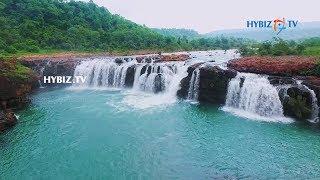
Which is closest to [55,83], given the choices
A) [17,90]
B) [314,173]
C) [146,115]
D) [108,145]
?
[17,90]

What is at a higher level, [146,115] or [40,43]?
[40,43]

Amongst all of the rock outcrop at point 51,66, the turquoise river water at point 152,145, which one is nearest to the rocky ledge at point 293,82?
the turquoise river water at point 152,145

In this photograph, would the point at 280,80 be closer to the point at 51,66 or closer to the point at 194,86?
the point at 194,86

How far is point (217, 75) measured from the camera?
23.3m

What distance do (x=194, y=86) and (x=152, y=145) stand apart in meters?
8.92

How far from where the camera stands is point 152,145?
16406 mm

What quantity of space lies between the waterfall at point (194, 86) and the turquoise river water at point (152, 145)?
1648mm

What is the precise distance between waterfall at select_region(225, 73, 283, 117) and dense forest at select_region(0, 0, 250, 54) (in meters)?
24.3

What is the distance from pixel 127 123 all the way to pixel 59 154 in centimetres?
479

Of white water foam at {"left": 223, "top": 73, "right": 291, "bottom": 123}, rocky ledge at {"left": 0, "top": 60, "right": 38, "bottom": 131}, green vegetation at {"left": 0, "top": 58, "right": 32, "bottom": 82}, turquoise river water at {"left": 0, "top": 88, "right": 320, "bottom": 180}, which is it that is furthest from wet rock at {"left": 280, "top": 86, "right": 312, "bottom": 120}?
green vegetation at {"left": 0, "top": 58, "right": 32, "bottom": 82}

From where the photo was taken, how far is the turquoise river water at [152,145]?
45.5 ft

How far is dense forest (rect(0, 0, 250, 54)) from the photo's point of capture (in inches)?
1660

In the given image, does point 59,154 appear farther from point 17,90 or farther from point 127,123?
point 17,90

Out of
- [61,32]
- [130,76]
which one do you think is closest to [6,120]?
[130,76]
